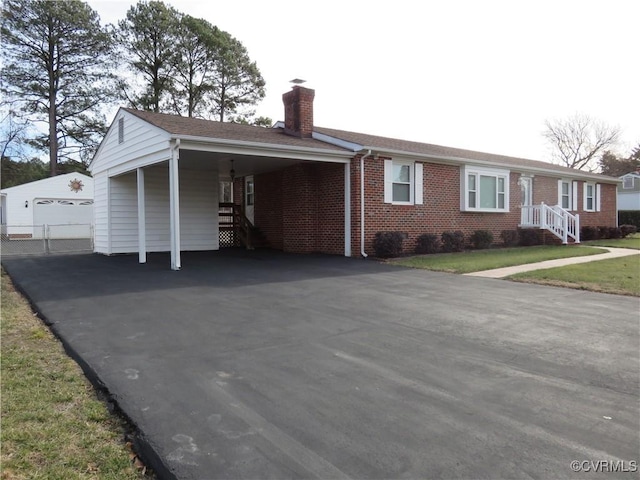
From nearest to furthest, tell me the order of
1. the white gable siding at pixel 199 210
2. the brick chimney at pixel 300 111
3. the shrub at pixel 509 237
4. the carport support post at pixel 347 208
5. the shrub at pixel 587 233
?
the carport support post at pixel 347 208
the brick chimney at pixel 300 111
the white gable siding at pixel 199 210
the shrub at pixel 509 237
the shrub at pixel 587 233

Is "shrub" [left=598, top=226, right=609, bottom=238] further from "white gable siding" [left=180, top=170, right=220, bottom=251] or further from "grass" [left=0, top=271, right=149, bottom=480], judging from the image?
"grass" [left=0, top=271, right=149, bottom=480]

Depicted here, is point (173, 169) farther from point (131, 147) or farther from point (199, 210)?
point (199, 210)

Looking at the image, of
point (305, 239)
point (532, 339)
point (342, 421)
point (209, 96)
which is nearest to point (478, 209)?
point (305, 239)

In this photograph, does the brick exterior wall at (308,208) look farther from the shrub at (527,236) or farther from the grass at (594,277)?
the shrub at (527,236)

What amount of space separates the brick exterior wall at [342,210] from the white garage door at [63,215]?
16.0 metres

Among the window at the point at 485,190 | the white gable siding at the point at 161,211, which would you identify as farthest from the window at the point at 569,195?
the white gable siding at the point at 161,211

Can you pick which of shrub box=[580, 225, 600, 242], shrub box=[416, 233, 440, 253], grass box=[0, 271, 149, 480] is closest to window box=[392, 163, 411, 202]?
shrub box=[416, 233, 440, 253]

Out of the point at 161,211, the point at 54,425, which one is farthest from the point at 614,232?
the point at 54,425

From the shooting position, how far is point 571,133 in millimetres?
48938

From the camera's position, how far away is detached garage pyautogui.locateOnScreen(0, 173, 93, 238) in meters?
25.9

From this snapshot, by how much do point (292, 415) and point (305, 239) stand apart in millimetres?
11364

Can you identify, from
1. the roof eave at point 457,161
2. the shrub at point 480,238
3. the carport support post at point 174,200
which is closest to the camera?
the carport support post at point 174,200

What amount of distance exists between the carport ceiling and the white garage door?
14.8 metres

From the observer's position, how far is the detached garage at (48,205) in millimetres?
25891
